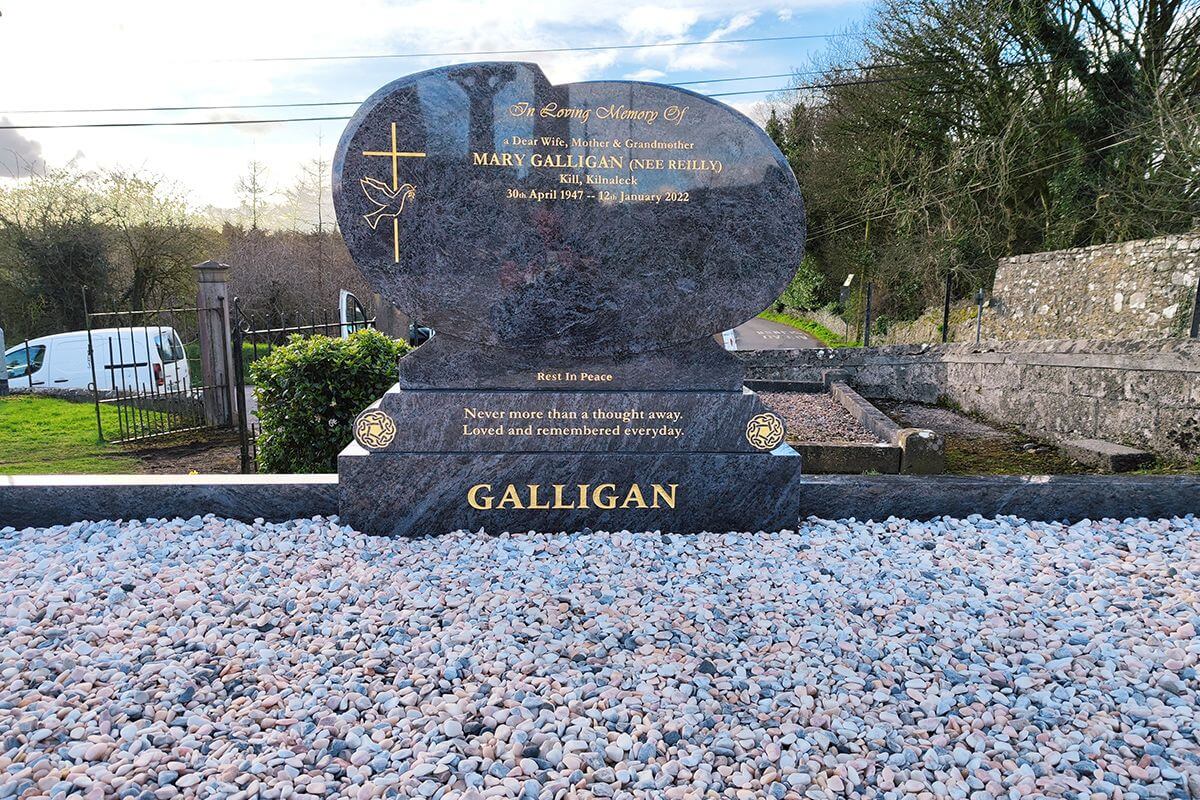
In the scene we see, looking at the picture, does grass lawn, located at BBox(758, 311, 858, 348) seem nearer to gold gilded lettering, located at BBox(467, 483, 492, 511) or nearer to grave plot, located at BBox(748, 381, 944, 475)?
grave plot, located at BBox(748, 381, 944, 475)

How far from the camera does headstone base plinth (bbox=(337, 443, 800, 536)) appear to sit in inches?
161

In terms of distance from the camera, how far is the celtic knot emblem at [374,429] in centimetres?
409

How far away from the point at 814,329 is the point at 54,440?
26.2 m

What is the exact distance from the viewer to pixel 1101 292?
11.4 m

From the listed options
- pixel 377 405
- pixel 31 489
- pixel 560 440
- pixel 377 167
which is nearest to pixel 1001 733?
pixel 560 440

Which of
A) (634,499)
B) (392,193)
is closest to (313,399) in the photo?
(392,193)

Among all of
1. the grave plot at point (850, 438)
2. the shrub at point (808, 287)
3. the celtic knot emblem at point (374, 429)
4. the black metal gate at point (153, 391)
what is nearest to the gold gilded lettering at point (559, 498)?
the celtic knot emblem at point (374, 429)

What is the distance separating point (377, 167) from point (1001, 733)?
154 inches

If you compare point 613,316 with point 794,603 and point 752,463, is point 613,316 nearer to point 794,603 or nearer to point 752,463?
point 752,463

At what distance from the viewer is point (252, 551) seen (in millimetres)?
3723

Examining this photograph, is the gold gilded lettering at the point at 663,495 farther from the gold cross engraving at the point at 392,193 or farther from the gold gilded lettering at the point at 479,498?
the gold cross engraving at the point at 392,193

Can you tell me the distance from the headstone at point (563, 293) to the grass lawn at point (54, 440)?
596cm

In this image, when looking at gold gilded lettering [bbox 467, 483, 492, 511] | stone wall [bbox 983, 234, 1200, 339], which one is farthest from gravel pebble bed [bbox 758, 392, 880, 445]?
stone wall [bbox 983, 234, 1200, 339]

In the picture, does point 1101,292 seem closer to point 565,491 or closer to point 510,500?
point 565,491
